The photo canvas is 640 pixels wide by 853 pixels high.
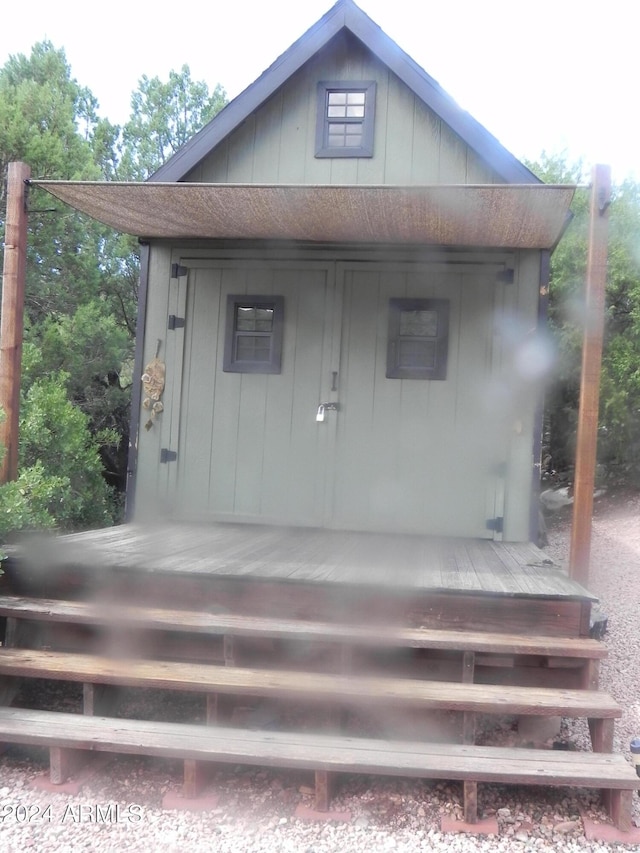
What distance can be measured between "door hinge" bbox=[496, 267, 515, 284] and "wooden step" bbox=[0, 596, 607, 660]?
9.12ft

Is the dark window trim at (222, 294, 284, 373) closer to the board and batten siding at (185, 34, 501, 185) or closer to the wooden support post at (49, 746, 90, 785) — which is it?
the board and batten siding at (185, 34, 501, 185)

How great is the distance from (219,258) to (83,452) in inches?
85.9

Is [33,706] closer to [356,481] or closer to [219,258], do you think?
[356,481]

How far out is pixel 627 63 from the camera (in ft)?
45.8

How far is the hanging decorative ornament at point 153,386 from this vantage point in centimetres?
516

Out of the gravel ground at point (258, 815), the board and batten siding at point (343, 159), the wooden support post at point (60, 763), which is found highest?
the board and batten siding at point (343, 159)

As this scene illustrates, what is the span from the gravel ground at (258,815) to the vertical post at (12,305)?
1.83m

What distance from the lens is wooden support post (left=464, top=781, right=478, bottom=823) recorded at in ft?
8.09

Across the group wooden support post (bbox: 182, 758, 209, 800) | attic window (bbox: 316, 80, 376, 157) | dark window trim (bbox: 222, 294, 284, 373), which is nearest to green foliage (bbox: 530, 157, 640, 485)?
attic window (bbox: 316, 80, 376, 157)

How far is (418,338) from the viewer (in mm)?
4969

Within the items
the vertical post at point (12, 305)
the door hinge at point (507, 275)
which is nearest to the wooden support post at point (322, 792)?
the vertical post at point (12, 305)

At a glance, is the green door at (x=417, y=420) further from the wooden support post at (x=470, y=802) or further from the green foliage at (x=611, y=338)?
the green foliage at (x=611, y=338)

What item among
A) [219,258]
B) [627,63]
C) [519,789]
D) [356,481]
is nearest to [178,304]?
[219,258]

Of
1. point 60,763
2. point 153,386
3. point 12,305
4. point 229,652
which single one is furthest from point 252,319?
point 60,763
